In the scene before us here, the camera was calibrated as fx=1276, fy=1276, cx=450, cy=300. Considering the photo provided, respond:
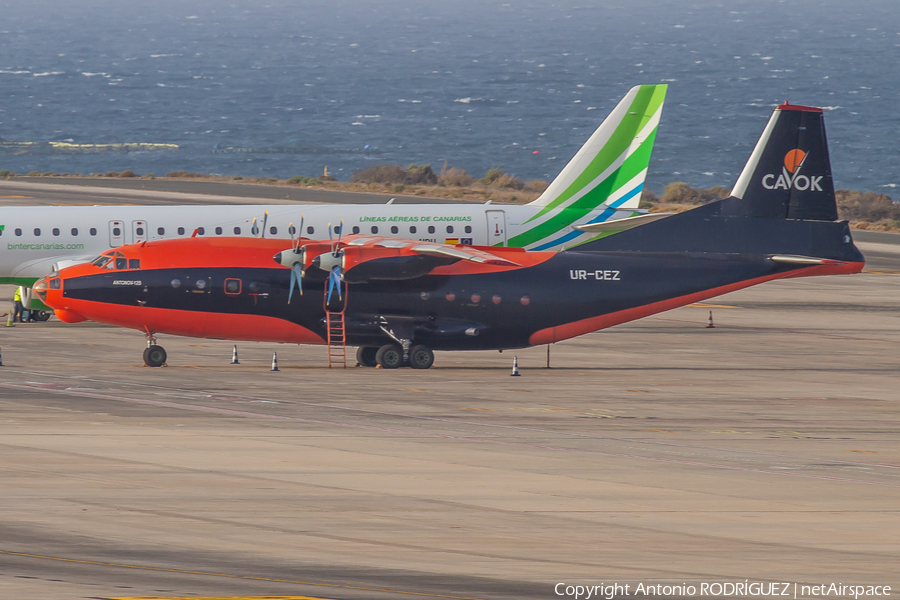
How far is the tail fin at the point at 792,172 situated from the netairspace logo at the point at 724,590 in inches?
941

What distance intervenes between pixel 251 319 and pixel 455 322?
583 cm

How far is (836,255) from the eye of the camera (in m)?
37.7

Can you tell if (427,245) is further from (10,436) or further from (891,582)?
(891,582)

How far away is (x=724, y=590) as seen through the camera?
15.3m

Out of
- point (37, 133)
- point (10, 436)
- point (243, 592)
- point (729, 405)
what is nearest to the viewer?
point (243, 592)

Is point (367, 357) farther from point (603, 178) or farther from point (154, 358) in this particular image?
point (603, 178)

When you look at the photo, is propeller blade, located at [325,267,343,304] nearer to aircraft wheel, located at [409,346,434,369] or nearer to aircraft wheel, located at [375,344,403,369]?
Result: aircraft wheel, located at [375,344,403,369]

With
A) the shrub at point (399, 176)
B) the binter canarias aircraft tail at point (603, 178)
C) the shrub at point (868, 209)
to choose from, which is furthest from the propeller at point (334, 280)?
the shrub at point (399, 176)

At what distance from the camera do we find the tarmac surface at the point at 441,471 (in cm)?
1642

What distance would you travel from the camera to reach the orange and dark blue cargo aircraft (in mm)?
35719

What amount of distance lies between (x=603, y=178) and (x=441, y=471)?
1077 inches

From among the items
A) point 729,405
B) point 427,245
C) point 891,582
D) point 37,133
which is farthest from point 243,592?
point 37,133

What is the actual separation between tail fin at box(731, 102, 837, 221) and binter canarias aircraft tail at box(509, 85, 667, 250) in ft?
31.7

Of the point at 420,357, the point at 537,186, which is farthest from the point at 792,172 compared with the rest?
the point at 537,186
